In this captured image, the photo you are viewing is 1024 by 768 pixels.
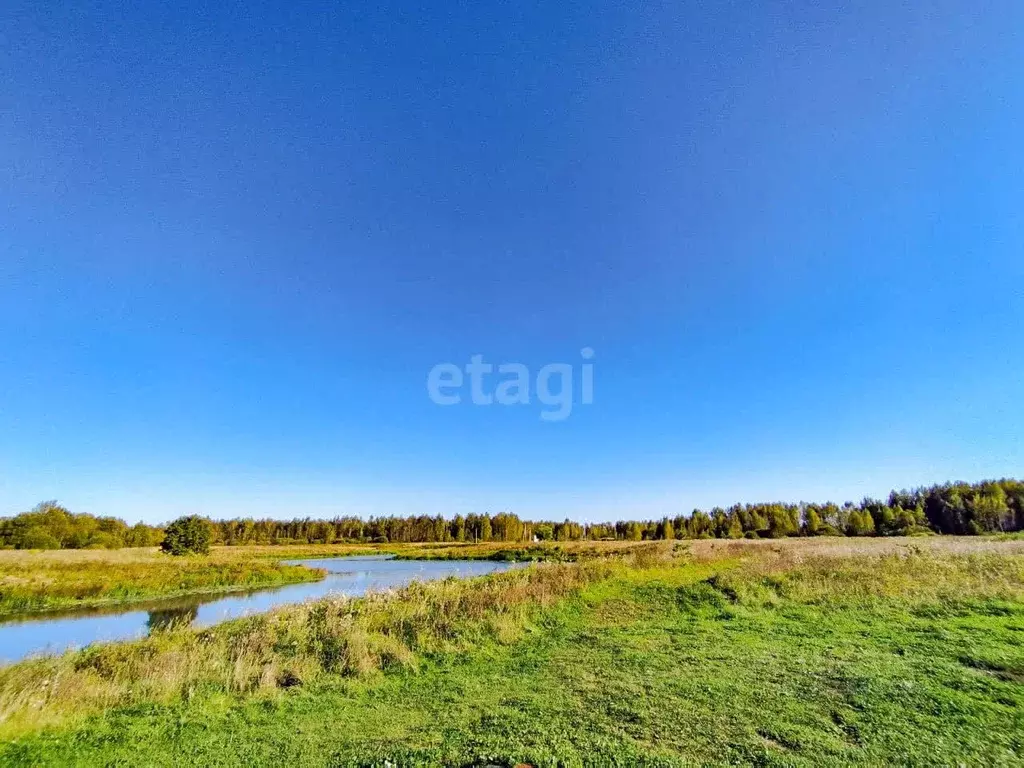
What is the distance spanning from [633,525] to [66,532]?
4626 inches

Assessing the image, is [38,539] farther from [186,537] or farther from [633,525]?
[633,525]

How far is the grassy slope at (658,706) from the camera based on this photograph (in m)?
6.28

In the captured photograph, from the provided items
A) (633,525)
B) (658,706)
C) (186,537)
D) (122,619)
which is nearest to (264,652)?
(658,706)

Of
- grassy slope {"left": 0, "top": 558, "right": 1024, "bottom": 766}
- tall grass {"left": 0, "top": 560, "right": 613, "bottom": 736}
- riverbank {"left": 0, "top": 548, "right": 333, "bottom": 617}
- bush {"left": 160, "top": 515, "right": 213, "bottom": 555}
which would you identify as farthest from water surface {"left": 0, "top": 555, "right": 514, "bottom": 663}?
bush {"left": 160, "top": 515, "right": 213, "bottom": 555}

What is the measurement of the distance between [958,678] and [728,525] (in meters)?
107

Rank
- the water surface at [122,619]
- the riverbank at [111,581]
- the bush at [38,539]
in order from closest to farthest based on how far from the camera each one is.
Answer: the water surface at [122,619]
the riverbank at [111,581]
the bush at [38,539]

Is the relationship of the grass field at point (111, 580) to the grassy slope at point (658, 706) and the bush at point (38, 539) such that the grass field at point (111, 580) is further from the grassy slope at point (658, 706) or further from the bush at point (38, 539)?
the grassy slope at point (658, 706)

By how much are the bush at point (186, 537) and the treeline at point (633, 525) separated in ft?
56.9

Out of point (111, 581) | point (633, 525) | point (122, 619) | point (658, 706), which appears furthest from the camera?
point (633, 525)

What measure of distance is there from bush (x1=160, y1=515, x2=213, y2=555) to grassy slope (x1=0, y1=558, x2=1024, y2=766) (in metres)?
58.1

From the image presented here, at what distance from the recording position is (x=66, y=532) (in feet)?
208

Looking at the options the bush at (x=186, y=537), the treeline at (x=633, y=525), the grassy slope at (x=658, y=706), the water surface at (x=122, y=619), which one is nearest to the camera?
the grassy slope at (x=658, y=706)

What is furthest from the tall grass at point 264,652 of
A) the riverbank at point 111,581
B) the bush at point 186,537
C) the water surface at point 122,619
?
the bush at point 186,537

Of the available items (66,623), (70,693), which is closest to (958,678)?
(70,693)
